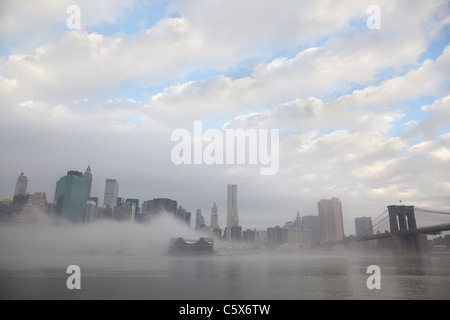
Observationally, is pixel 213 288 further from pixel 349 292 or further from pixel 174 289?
pixel 349 292

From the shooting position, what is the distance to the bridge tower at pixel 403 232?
160 metres

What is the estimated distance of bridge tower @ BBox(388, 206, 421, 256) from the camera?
160m

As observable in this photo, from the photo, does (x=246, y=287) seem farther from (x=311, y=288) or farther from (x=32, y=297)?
(x=32, y=297)

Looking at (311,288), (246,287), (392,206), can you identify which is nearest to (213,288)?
(246,287)

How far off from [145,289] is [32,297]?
13.9 metres

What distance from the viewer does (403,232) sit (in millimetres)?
158750
